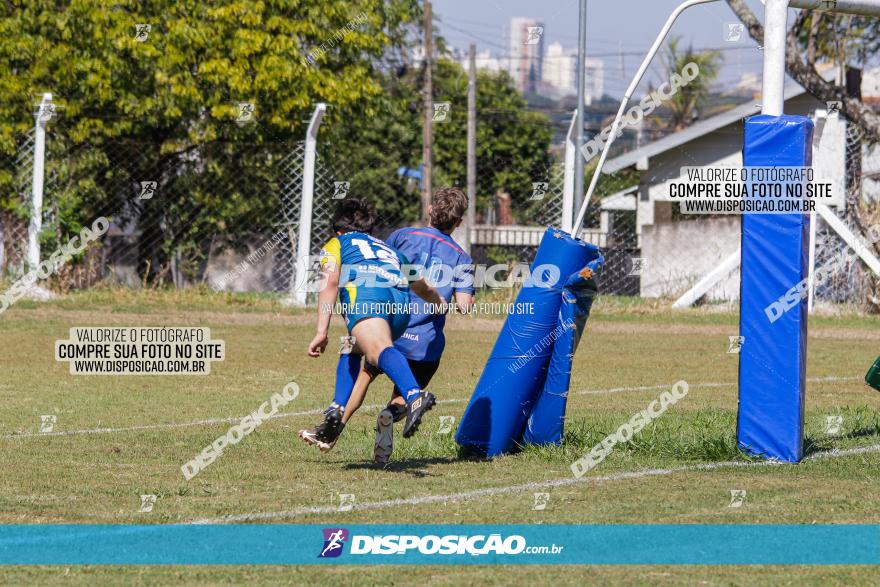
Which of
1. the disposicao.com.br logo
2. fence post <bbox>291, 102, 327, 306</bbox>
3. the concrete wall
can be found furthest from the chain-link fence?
the disposicao.com.br logo

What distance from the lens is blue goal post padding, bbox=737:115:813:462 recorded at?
8.40 m

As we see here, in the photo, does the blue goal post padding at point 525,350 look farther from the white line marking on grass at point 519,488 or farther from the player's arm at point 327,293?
the player's arm at point 327,293

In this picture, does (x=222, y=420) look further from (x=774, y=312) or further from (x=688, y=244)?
(x=688, y=244)

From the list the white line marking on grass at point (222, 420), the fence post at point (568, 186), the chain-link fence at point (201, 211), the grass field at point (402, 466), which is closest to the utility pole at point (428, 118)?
the chain-link fence at point (201, 211)

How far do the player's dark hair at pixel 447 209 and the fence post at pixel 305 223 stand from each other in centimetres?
1130

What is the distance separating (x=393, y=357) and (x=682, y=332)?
38.7 ft

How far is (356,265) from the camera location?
816cm

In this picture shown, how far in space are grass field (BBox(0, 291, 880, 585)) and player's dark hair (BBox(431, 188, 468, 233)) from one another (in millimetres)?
1533

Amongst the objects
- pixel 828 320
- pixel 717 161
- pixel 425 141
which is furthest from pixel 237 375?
pixel 717 161

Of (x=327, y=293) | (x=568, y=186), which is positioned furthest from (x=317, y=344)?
(x=568, y=186)

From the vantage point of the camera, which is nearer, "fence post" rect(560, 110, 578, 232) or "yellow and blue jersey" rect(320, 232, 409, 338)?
"yellow and blue jersey" rect(320, 232, 409, 338)

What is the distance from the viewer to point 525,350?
8.92 m

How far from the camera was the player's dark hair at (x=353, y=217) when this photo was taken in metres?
8.43

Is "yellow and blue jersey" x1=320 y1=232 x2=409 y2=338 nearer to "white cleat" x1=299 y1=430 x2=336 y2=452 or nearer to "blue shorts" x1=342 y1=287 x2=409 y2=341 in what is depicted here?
"blue shorts" x1=342 y1=287 x2=409 y2=341
